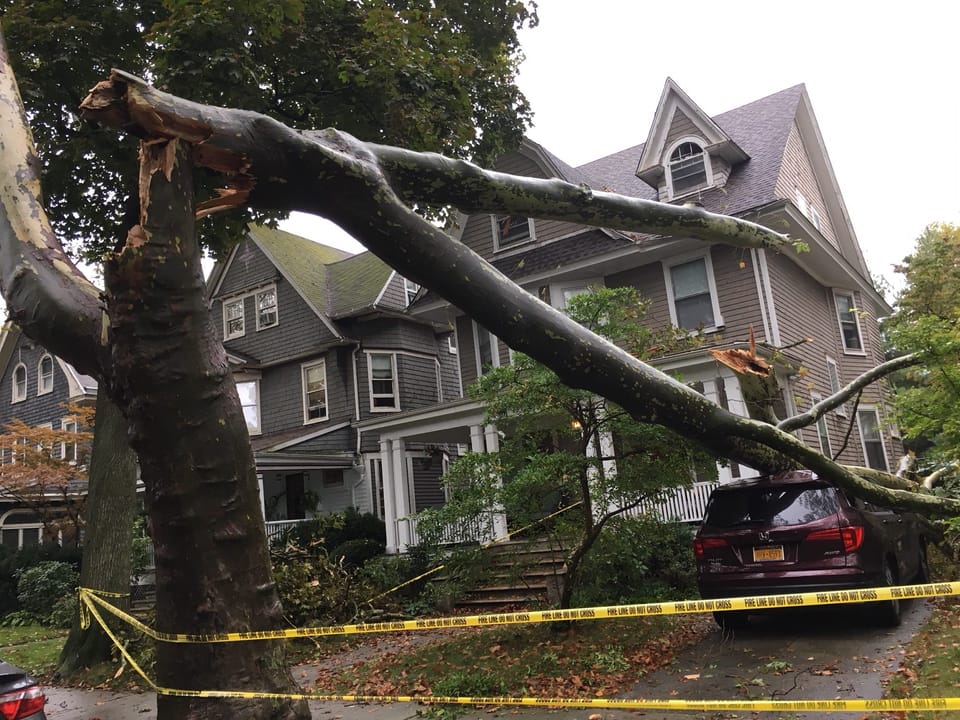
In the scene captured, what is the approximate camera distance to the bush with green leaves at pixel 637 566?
837 centimetres

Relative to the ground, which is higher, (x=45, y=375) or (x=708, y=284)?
(x=45, y=375)

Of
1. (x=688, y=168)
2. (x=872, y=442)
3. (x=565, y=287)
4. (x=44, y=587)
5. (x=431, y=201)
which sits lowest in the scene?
(x=44, y=587)

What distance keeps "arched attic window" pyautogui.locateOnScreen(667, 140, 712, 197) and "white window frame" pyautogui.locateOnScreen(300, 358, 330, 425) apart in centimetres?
1187

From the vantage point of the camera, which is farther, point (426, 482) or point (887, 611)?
point (426, 482)

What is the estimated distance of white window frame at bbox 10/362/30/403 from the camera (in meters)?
30.8

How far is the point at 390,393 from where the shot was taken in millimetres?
22516

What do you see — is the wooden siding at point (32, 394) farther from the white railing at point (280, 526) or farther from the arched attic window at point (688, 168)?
the arched attic window at point (688, 168)

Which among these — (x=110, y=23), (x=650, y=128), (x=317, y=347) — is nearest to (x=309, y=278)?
(x=317, y=347)

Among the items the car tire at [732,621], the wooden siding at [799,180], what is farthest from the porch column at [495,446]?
the wooden siding at [799,180]

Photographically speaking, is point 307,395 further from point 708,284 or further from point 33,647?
point 708,284

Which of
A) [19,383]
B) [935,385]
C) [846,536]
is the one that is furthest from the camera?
[19,383]

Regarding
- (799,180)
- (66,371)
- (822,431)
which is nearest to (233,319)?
(66,371)

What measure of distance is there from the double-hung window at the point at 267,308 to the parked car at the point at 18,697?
2104 cm

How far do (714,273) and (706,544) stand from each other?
9.14 meters
